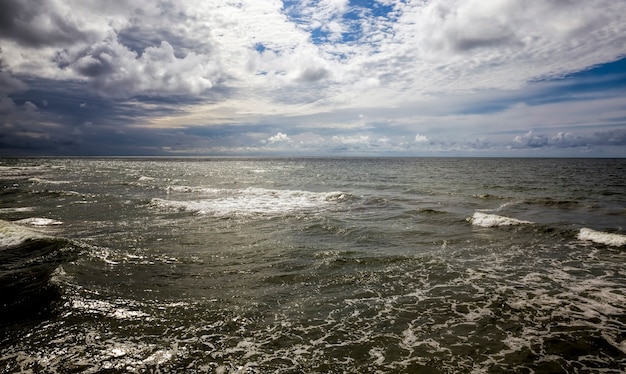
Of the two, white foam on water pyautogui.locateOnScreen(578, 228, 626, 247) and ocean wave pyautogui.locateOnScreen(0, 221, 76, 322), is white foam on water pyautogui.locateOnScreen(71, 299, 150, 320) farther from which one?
white foam on water pyautogui.locateOnScreen(578, 228, 626, 247)

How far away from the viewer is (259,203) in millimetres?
28562

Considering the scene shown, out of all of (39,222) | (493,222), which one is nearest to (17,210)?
(39,222)

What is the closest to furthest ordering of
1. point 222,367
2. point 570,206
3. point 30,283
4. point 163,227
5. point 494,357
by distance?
point 222,367, point 494,357, point 30,283, point 163,227, point 570,206

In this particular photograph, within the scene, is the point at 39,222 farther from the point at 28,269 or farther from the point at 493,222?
the point at 493,222

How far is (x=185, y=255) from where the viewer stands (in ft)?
43.2

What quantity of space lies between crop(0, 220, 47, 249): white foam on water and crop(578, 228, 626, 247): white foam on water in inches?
1025

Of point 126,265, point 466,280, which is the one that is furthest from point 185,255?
point 466,280

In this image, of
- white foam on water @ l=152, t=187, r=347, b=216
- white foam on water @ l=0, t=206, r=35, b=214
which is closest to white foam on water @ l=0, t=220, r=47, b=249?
white foam on water @ l=0, t=206, r=35, b=214

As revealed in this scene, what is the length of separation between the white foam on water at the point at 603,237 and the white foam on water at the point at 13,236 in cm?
2605

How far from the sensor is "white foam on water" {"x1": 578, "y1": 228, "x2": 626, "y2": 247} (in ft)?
49.8

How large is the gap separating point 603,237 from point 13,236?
27.8 meters

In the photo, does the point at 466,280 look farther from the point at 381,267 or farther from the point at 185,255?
the point at 185,255

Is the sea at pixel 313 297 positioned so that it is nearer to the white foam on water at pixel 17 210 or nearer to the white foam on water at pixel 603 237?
the white foam on water at pixel 603 237

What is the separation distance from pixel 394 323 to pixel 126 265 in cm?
954
